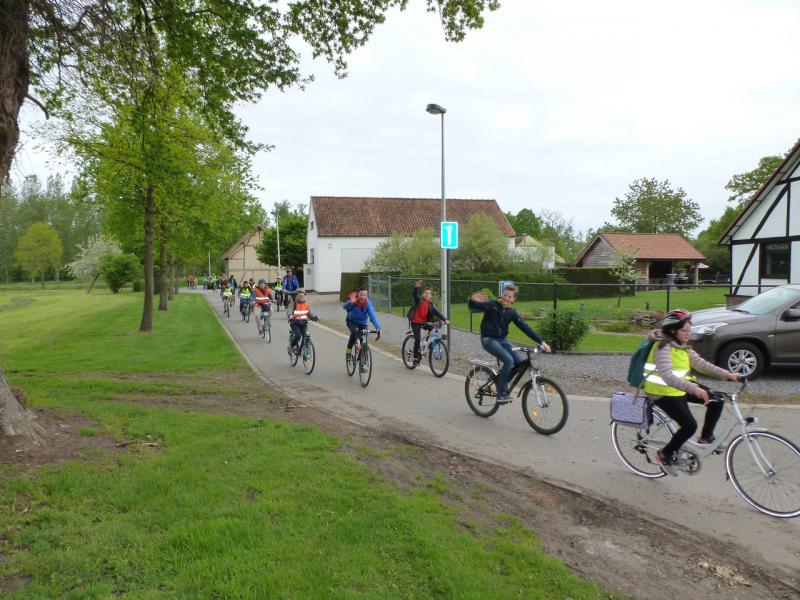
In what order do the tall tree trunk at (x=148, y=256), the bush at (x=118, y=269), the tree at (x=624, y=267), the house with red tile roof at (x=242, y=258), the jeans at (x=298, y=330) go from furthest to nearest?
1. the house with red tile roof at (x=242, y=258)
2. the bush at (x=118, y=269)
3. the tree at (x=624, y=267)
4. the tall tree trunk at (x=148, y=256)
5. the jeans at (x=298, y=330)

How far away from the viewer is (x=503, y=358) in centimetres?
735

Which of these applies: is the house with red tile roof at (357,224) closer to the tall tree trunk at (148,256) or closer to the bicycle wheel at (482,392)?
the tall tree trunk at (148,256)

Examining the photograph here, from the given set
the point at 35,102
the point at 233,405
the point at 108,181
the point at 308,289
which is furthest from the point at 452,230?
the point at 308,289

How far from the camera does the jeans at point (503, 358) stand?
289 inches

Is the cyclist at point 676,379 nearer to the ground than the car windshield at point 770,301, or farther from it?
nearer to the ground

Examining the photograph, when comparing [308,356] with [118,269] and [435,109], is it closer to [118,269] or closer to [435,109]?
[435,109]

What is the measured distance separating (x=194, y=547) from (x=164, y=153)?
11.9 meters

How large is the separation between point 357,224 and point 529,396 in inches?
1708

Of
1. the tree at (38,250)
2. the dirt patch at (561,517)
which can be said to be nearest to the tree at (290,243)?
the tree at (38,250)

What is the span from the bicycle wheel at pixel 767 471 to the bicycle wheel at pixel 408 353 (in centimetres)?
728

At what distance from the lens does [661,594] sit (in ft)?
11.1

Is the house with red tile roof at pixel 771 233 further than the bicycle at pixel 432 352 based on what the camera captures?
Yes

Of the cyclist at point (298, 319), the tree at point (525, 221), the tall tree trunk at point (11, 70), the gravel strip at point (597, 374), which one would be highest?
the tree at point (525, 221)

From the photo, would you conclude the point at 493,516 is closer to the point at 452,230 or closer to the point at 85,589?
the point at 85,589
